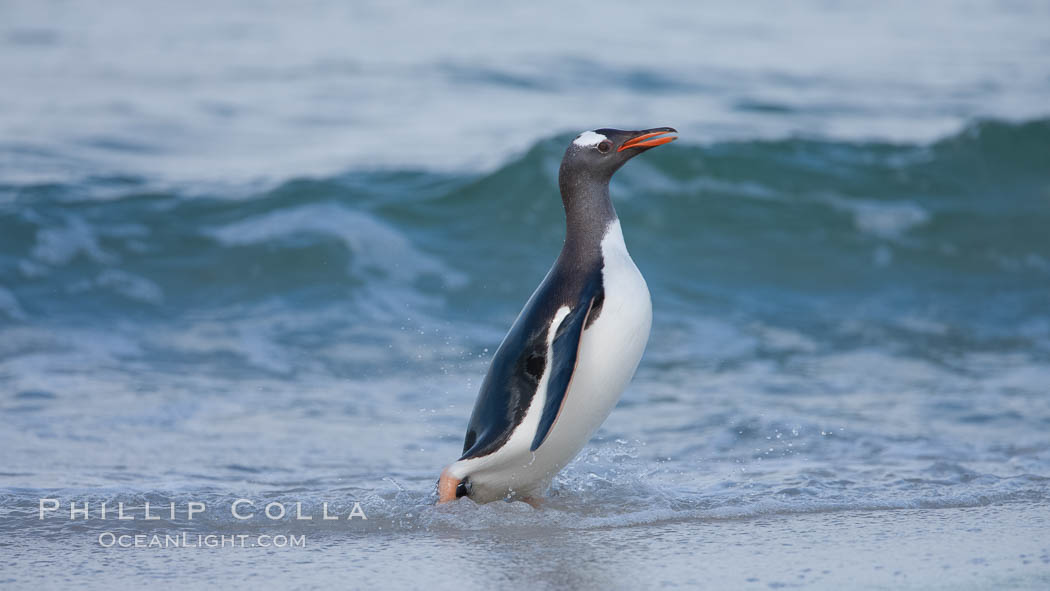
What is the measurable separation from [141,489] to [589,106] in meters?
9.99

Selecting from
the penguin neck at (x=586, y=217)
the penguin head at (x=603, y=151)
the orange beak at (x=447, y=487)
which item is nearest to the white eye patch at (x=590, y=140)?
the penguin head at (x=603, y=151)

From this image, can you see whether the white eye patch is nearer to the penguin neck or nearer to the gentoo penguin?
the gentoo penguin

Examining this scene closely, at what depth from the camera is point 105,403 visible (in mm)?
5637

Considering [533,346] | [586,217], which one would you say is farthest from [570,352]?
[586,217]

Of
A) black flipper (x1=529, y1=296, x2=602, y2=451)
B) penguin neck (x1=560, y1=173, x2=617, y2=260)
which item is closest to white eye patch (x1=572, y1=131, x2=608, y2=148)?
penguin neck (x1=560, y1=173, x2=617, y2=260)

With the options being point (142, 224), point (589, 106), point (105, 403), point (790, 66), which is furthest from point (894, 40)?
point (105, 403)

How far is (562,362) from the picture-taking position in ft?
11.3

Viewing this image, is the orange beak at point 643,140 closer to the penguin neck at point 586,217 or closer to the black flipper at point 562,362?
the penguin neck at point 586,217

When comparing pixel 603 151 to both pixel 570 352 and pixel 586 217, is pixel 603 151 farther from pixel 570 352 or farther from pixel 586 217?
pixel 570 352

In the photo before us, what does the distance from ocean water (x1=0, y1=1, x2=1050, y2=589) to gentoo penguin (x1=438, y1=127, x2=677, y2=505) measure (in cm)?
15

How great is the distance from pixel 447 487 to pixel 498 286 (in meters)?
5.29

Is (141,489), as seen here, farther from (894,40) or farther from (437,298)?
(894,40)

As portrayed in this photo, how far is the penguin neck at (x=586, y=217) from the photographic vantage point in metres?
3.69

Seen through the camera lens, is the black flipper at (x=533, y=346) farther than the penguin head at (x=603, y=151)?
No
